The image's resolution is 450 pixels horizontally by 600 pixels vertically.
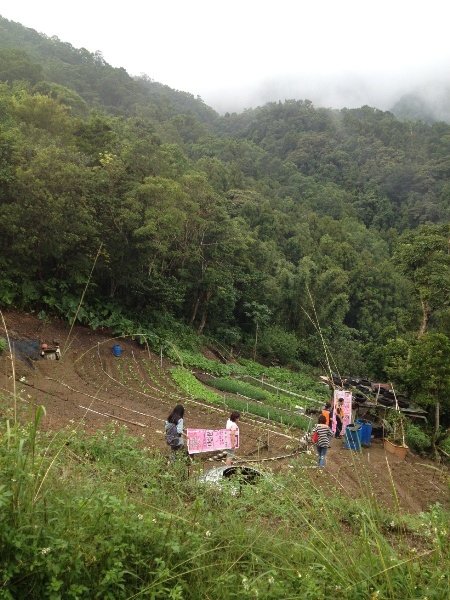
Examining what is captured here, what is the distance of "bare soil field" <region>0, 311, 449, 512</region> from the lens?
283 inches

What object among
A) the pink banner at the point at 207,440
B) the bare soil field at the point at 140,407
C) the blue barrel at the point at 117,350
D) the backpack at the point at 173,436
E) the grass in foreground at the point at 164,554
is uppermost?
the grass in foreground at the point at 164,554

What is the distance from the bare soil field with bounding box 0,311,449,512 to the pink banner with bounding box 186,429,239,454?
6.1 inches

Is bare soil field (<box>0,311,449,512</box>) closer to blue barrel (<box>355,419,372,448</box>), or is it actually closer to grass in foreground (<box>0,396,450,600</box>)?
blue barrel (<box>355,419,372,448</box>)

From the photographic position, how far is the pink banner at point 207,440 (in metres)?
6.61

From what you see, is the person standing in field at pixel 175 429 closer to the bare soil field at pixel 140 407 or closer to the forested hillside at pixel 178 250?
the bare soil field at pixel 140 407

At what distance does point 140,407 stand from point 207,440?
4141mm

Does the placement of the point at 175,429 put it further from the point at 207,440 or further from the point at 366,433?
the point at 366,433

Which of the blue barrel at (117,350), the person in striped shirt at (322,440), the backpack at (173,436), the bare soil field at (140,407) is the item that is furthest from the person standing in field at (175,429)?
the blue barrel at (117,350)

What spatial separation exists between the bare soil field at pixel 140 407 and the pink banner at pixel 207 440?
0.51ft

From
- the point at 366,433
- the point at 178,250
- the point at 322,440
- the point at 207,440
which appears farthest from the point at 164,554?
the point at 178,250

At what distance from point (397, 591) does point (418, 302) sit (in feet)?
59.5

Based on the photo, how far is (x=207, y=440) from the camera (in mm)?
6848

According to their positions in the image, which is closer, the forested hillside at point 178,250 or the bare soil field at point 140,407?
the bare soil field at point 140,407

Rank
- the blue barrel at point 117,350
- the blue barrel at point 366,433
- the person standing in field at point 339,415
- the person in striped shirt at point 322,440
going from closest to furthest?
the person in striped shirt at point 322,440
the person standing in field at point 339,415
the blue barrel at point 366,433
the blue barrel at point 117,350
